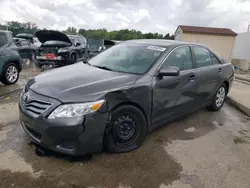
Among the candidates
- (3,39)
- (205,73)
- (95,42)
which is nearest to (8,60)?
(3,39)

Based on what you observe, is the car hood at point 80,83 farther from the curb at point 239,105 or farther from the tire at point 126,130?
the curb at point 239,105

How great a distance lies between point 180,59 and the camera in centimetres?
358

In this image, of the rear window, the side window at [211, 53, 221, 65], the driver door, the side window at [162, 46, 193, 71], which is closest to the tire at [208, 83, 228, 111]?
the side window at [211, 53, 221, 65]

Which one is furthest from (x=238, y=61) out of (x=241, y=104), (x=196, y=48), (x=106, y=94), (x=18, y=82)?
(x=106, y=94)

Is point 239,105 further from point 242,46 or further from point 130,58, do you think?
point 242,46

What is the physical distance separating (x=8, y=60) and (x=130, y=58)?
15.1 ft

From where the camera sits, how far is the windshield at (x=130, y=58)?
3.20m

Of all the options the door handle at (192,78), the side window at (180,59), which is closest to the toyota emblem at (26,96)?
the side window at (180,59)

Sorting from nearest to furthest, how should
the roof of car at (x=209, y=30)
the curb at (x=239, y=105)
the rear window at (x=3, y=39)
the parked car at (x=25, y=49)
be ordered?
the curb at (x=239, y=105), the rear window at (x=3, y=39), the parked car at (x=25, y=49), the roof of car at (x=209, y=30)

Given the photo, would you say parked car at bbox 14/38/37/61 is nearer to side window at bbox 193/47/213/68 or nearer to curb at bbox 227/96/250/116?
side window at bbox 193/47/213/68

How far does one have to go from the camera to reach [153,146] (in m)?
3.19

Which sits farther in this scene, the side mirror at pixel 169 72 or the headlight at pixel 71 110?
the side mirror at pixel 169 72

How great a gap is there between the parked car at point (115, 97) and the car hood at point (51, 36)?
5.96 meters

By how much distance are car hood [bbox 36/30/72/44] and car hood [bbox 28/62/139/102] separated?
653 centimetres
